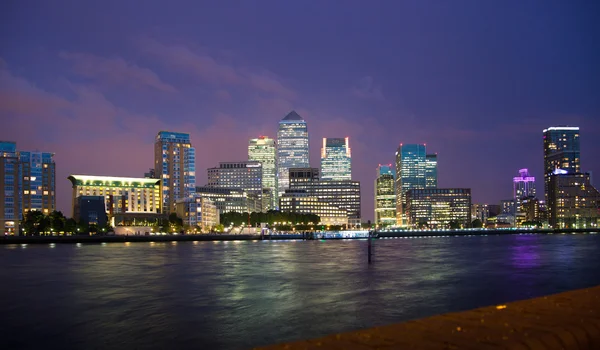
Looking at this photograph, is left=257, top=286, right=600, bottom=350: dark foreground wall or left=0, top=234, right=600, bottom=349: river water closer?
left=257, top=286, right=600, bottom=350: dark foreground wall

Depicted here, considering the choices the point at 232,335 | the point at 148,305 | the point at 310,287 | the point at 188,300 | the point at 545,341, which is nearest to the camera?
the point at 545,341

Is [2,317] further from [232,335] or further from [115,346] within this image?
[232,335]

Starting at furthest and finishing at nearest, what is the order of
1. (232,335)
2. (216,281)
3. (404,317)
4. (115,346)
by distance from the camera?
(216,281)
(404,317)
(232,335)
(115,346)

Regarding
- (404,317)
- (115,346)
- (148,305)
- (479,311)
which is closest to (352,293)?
(404,317)

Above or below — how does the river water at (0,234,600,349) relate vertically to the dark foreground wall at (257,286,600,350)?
below

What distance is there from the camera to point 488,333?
989cm

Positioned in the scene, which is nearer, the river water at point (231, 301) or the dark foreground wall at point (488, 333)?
the dark foreground wall at point (488, 333)

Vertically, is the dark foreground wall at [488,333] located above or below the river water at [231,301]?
above

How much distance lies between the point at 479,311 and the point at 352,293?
33341mm

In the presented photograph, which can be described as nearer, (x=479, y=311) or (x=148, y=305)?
(x=479, y=311)

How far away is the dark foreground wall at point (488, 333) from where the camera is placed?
30.1 feet

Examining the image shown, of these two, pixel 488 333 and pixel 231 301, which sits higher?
pixel 488 333

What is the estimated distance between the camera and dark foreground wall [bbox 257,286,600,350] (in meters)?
9.17

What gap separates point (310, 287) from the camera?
163ft
